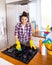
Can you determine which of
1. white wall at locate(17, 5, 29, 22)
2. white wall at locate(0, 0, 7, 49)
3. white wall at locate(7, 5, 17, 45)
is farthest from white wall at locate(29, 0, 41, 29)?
white wall at locate(0, 0, 7, 49)

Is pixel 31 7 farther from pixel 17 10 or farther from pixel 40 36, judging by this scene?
pixel 40 36

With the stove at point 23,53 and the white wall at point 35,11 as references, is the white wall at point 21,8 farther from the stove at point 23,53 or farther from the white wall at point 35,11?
the stove at point 23,53

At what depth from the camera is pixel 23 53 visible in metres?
1.49

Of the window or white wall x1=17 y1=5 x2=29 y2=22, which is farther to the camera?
the window

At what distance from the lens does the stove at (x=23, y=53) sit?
4.44 feet

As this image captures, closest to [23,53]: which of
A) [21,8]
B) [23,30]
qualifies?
[23,30]

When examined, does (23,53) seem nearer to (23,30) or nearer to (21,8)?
(23,30)

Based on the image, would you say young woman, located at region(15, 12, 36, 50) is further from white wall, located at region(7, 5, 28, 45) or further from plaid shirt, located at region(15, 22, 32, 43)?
white wall, located at region(7, 5, 28, 45)

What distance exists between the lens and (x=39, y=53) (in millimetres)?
1499

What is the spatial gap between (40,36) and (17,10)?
836mm

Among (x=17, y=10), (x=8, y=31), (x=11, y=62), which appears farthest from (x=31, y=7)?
(x=11, y=62)

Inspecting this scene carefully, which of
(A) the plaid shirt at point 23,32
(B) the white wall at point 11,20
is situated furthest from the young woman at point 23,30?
(B) the white wall at point 11,20

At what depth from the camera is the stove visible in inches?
53.3

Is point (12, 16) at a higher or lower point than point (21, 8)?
lower
